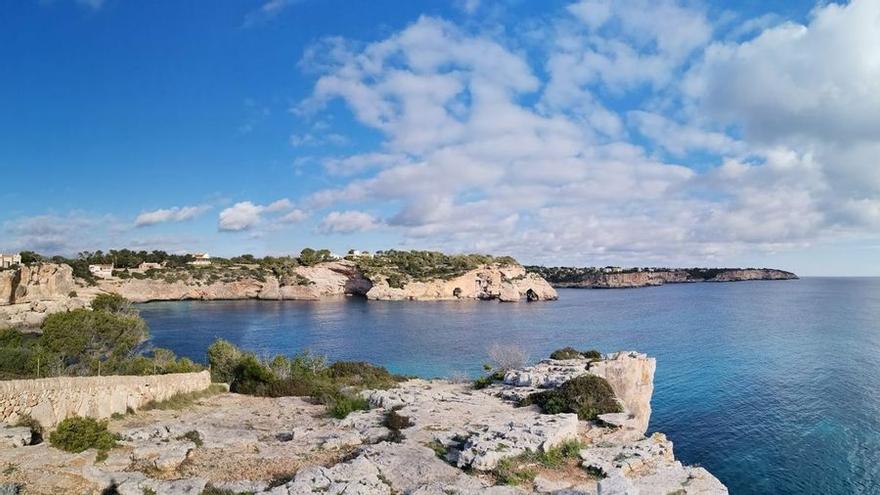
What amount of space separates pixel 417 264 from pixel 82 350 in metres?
117

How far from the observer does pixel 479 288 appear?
145 meters

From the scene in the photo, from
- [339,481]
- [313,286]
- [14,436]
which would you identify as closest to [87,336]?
[14,436]

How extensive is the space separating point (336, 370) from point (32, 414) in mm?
18145

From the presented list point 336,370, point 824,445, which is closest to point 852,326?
point 824,445

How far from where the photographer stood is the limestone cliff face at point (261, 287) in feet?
395

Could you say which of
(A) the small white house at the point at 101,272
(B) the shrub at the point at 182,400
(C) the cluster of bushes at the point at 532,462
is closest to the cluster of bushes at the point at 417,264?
(A) the small white house at the point at 101,272

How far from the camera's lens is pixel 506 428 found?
677 inches

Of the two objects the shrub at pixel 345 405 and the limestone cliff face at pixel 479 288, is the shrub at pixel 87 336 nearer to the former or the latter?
the shrub at pixel 345 405

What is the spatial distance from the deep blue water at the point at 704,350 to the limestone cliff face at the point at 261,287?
7952 millimetres

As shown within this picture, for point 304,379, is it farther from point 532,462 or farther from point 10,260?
point 10,260

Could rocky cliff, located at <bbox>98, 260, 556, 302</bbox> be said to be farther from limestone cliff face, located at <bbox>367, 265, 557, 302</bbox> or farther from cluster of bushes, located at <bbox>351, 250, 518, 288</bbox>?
cluster of bushes, located at <bbox>351, 250, 518, 288</bbox>

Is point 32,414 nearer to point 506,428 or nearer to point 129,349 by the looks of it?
point 506,428

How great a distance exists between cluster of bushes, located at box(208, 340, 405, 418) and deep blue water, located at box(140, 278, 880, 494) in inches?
561


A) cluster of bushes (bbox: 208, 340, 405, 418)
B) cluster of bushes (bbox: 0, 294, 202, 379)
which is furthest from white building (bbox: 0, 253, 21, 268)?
cluster of bushes (bbox: 208, 340, 405, 418)
